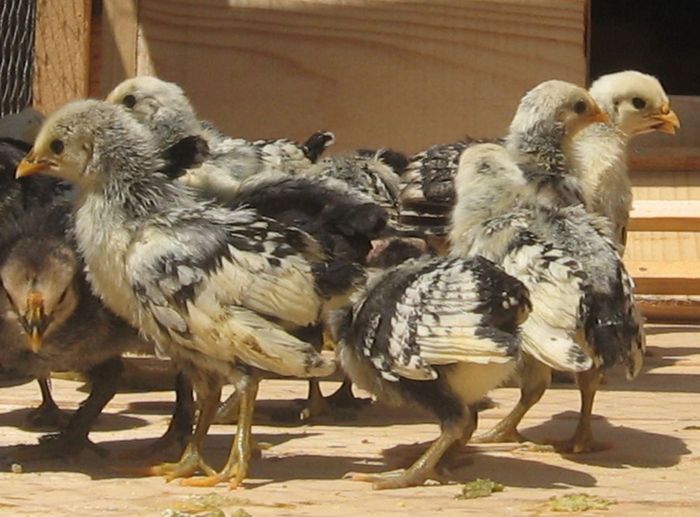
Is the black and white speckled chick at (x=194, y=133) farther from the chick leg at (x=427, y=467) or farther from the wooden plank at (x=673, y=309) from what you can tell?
the wooden plank at (x=673, y=309)

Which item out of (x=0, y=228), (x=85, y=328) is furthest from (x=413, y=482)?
(x=0, y=228)

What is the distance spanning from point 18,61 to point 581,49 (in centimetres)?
225

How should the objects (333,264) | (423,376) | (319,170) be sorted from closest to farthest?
(423,376), (333,264), (319,170)

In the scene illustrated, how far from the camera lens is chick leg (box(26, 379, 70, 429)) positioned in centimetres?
479

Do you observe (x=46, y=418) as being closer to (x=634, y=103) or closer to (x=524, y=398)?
(x=524, y=398)

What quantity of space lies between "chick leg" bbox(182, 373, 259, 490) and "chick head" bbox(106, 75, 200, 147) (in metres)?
1.49

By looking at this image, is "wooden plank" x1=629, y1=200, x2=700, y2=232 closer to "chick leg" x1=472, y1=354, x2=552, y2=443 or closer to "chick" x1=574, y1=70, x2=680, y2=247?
"chick" x1=574, y1=70, x2=680, y2=247

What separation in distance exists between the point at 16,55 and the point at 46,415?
211 centimetres

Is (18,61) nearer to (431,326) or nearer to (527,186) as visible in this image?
(527,186)

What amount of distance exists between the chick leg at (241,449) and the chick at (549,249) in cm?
72

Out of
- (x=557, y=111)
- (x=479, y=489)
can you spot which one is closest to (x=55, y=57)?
(x=557, y=111)

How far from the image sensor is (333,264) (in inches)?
159

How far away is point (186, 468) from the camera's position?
158 inches

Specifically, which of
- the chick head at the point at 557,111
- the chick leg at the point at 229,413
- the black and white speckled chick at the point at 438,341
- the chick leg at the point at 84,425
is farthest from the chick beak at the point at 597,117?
the chick leg at the point at 84,425
